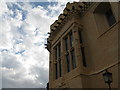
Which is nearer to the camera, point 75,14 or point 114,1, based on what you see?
point 114,1

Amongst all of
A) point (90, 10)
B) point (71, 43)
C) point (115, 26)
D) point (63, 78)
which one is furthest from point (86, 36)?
point (63, 78)

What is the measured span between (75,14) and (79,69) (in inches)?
255

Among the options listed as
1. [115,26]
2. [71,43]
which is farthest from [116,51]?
[71,43]

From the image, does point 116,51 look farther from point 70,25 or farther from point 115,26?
point 70,25

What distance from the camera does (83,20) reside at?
47.7 feet

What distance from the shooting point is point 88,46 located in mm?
12812

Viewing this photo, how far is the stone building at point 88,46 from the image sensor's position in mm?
10188

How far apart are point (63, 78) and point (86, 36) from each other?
496cm

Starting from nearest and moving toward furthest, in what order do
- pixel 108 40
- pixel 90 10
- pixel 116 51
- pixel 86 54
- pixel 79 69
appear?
pixel 116 51
pixel 108 40
pixel 79 69
pixel 86 54
pixel 90 10

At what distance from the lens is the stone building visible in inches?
401

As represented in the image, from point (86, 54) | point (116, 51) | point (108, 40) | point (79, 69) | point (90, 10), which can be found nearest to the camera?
point (116, 51)

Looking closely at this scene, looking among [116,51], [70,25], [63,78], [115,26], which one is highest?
[70,25]

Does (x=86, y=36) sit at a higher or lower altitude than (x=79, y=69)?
higher

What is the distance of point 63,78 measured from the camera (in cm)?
1323
